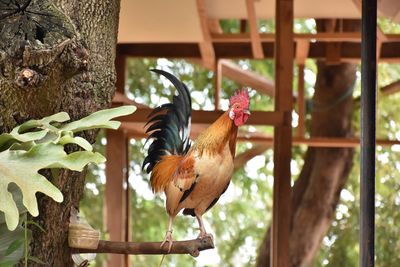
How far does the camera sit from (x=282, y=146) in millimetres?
4977

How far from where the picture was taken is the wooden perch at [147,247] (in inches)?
126

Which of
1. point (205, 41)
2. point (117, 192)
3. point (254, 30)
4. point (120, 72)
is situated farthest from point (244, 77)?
point (117, 192)

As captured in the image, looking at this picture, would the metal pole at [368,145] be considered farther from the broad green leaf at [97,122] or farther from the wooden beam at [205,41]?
the wooden beam at [205,41]

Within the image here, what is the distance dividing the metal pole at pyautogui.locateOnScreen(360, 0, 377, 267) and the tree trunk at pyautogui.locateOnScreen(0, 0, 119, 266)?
0.87 m

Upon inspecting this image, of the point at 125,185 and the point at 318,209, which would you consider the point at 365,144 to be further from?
the point at 318,209

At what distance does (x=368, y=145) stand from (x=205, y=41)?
3.09 m

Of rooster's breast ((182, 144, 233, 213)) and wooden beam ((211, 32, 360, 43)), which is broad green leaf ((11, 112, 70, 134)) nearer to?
rooster's breast ((182, 144, 233, 213))

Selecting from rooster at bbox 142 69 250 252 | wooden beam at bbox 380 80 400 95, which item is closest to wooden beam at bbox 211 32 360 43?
wooden beam at bbox 380 80 400 95

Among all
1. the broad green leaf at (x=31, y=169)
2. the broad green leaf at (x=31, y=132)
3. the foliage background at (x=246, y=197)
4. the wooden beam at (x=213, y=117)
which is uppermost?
the broad green leaf at (x=31, y=132)

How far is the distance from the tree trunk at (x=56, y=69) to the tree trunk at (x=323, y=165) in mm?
5137

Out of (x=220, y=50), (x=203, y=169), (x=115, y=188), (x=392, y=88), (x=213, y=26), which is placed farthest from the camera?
(x=392, y=88)

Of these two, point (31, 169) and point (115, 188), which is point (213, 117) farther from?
point (31, 169)

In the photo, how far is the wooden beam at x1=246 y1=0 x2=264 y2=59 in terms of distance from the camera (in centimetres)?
555

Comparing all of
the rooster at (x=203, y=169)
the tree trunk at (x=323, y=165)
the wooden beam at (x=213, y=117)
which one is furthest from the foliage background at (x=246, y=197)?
the rooster at (x=203, y=169)
